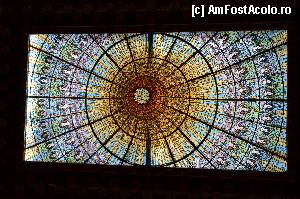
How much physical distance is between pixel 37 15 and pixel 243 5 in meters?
3.06

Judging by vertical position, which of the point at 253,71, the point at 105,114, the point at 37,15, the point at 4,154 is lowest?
the point at 4,154

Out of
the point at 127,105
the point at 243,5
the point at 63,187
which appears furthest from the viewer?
the point at 127,105

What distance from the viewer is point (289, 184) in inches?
281

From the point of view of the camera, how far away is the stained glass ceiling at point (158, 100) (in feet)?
25.0

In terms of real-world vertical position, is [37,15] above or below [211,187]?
above

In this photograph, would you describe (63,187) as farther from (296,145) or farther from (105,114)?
(296,145)

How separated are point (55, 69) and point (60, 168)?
1637 millimetres

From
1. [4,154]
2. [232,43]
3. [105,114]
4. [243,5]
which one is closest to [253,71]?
[232,43]

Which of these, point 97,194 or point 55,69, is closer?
point 97,194

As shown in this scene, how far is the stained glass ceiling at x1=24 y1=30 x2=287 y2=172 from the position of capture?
301 inches

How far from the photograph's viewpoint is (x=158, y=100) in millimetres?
7875

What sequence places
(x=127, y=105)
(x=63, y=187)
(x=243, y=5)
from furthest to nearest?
1. (x=127, y=105)
2. (x=63, y=187)
3. (x=243, y=5)

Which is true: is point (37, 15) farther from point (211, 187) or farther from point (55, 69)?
point (211, 187)

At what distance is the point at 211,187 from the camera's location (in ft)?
23.9
